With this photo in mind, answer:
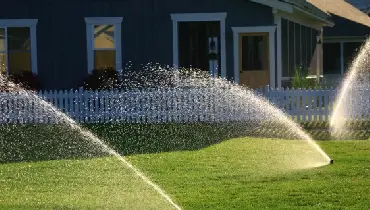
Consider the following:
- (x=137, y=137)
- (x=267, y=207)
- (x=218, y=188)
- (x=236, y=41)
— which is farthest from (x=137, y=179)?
(x=236, y=41)

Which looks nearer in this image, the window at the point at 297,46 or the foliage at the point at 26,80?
the foliage at the point at 26,80

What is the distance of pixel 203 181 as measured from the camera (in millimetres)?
12938

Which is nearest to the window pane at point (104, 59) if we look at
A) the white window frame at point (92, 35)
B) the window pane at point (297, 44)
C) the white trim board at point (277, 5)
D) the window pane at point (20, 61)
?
the white window frame at point (92, 35)

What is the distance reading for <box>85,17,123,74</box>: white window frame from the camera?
2569cm

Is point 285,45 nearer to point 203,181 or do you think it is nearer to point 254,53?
point 254,53

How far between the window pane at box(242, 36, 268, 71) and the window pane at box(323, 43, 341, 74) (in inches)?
718

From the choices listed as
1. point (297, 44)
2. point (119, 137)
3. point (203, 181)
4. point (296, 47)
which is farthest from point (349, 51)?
point (203, 181)

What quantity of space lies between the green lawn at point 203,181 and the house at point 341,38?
2438 centimetres

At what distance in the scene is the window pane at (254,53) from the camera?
25938mm

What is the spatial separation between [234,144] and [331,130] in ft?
12.6

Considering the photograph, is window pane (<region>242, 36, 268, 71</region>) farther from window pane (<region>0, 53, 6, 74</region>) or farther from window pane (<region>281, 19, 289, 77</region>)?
window pane (<region>0, 53, 6, 74</region>)

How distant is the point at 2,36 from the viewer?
85.8 ft

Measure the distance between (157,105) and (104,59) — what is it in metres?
3.74

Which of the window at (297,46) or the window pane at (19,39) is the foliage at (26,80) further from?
the window at (297,46)
